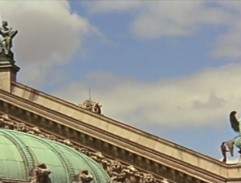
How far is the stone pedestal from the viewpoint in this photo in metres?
75.4

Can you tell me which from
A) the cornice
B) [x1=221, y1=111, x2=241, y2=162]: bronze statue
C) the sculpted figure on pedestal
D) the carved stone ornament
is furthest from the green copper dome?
the carved stone ornament

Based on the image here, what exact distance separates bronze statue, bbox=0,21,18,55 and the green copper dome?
133 feet

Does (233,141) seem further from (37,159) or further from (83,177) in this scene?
(83,177)

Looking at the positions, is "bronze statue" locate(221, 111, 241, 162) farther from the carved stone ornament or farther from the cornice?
the carved stone ornament

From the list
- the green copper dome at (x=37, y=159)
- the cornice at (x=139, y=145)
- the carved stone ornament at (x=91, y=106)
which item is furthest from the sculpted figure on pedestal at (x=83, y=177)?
the carved stone ornament at (x=91, y=106)

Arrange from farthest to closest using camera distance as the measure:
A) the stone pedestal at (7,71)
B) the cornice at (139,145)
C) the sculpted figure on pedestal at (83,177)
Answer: the stone pedestal at (7,71), the cornice at (139,145), the sculpted figure on pedestal at (83,177)

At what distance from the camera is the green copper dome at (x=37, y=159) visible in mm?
32875

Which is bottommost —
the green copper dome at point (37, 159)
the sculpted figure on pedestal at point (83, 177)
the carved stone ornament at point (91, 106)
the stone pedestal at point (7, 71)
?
the sculpted figure on pedestal at point (83, 177)

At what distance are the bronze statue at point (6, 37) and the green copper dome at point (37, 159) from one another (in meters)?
40.6

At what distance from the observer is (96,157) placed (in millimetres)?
70875

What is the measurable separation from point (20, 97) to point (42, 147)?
39056 millimetres

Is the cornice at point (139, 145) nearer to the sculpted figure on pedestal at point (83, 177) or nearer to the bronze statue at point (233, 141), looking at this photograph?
the bronze statue at point (233, 141)

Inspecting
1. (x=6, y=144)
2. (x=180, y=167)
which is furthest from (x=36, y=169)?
(x=180, y=167)

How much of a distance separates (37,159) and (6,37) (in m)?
43.4
